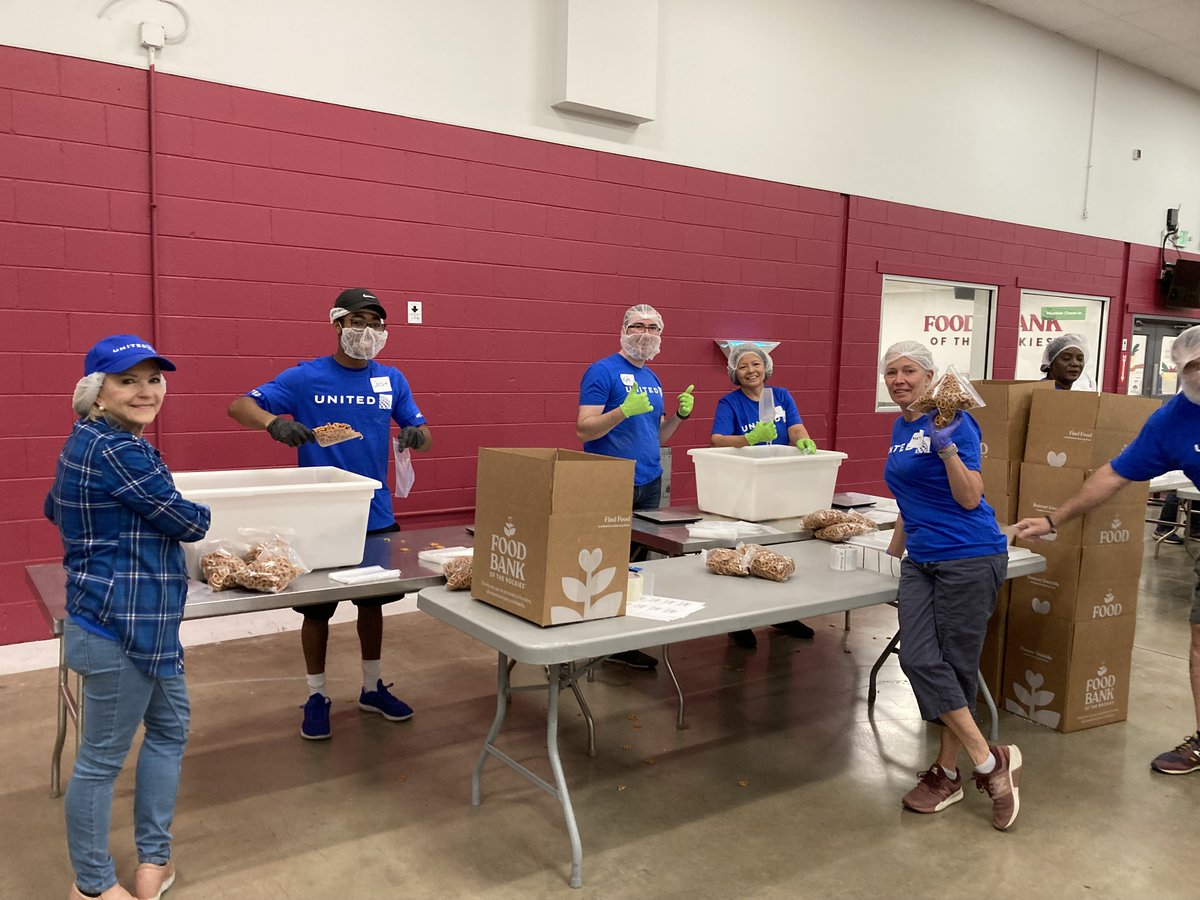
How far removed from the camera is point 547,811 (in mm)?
2771

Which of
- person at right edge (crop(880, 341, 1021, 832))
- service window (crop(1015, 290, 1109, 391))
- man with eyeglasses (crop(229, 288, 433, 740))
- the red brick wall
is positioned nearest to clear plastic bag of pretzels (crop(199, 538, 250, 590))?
man with eyeglasses (crop(229, 288, 433, 740))

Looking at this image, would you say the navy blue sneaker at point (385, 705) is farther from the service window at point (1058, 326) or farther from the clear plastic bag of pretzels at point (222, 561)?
the service window at point (1058, 326)

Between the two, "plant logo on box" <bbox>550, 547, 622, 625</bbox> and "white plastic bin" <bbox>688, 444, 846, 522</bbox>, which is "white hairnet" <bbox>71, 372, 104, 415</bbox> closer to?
"plant logo on box" <bbox>550, 547, 622, 625</bbox>

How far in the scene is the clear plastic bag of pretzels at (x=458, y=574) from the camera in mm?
2637

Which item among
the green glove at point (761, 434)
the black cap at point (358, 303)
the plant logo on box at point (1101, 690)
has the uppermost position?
the black cap at point (358, 303)

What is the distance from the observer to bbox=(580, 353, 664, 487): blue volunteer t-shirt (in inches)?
151

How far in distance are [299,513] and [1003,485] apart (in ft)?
9.02

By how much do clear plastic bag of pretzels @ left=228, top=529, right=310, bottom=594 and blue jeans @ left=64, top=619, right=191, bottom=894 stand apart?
0.36m

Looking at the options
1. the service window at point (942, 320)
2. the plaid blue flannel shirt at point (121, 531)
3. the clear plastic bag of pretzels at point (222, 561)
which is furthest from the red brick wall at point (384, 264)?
the plaid blue flannel shirt at point (121, 531)

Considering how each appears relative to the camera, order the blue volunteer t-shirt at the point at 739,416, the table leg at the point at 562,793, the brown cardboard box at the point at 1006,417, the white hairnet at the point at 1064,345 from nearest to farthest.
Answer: the table leg at the point at 562,793 → the brown cardboard box at the point at 1006,417 → the blue volunteer t-shirt at the point at 739,416 → the white hairnet at the point at 1064,345

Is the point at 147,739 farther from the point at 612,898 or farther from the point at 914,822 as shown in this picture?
the point at 914,822

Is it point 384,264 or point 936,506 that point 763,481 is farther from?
point 384,264

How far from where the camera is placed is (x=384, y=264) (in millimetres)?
4656

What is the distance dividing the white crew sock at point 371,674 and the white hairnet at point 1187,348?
3004 mm
